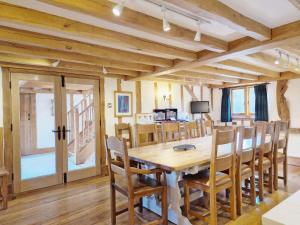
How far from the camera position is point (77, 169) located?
14.0 feet

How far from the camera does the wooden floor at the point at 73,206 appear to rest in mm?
2668

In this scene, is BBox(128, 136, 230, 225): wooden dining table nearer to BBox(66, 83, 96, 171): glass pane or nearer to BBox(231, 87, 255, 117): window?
BBox(66, 83, 96, 171): glass pane

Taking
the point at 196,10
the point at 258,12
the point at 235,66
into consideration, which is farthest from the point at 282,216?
the point at 235,66

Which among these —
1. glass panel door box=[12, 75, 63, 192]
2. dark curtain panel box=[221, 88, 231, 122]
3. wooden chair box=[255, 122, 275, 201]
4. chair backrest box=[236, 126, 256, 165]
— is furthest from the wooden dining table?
dark curtain panel box=[221, 88, 231, 122]

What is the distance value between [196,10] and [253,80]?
183 inches

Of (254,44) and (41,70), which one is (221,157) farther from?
(41,70)

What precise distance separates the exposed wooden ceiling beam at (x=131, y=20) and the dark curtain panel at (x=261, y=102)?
12.5ft

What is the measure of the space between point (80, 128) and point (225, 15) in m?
3.42

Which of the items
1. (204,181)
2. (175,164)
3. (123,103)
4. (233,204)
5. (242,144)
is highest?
(123,103)

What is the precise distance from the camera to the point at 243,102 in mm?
6527

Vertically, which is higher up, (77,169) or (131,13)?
(131,13)

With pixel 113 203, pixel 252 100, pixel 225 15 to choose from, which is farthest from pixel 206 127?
pixel 225 15

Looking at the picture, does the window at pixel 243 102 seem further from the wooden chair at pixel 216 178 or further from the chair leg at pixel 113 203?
the chair leg at pixel 113 203

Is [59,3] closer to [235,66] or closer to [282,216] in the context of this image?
[282,216]
